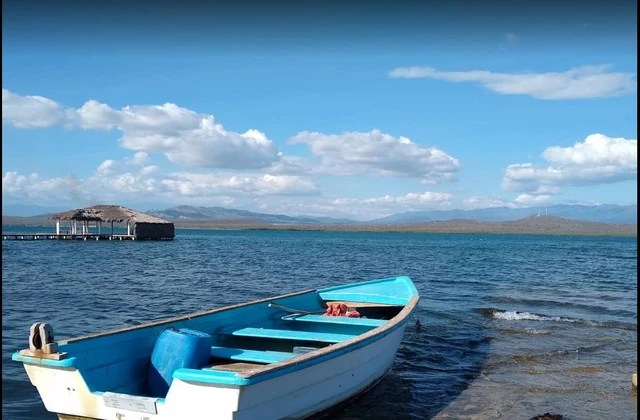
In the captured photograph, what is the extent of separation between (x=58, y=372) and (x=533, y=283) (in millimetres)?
26542

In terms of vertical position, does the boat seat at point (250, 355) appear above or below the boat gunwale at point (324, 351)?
below

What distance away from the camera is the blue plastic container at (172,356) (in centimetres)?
723

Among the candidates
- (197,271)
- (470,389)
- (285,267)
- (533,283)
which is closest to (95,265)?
(197,271)

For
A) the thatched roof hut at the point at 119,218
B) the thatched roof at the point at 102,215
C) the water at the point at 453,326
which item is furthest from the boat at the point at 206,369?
the thatched roof hut at the point at 119,218

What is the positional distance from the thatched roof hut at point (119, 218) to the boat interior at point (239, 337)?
5001 centimetres

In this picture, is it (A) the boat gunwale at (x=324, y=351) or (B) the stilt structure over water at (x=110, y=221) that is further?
(B) the stilt structure over water at (x=110, y=221)

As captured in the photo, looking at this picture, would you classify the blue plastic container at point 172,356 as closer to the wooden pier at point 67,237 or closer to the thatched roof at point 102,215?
the thatched roof at point 102,215

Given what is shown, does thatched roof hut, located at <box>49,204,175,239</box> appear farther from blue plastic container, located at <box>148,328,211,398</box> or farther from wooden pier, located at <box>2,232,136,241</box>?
blue plastic container, located at <box>148,328,211,398</box>

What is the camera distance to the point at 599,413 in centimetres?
892

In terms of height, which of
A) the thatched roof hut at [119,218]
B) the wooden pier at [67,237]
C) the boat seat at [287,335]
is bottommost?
the wooden pier at [67,237]

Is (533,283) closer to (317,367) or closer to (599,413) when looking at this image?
(599,413)

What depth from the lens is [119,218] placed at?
5834 centimetres

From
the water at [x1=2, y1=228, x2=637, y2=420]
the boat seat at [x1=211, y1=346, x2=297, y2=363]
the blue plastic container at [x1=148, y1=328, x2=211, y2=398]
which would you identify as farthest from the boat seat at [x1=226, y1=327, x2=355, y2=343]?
the blue plastic container at [x1=148, y1=328, x2=211, y2=398]

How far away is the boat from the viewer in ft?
19.1
